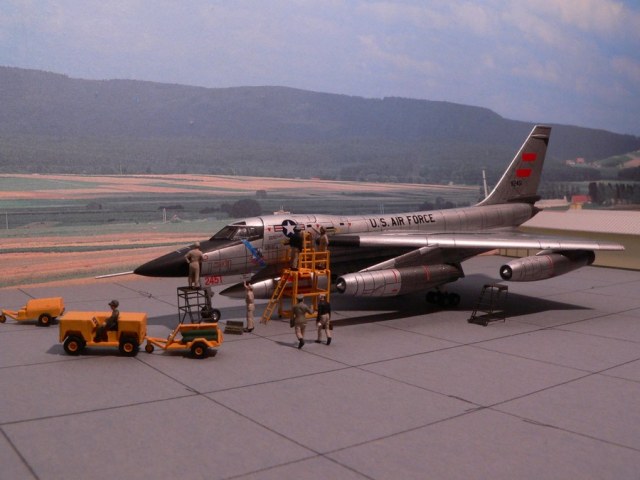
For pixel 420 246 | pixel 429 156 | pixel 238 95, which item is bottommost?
pixel 420 246

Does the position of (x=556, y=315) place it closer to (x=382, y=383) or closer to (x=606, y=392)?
(x=606, y=392)

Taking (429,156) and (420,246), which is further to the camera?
(429,156)

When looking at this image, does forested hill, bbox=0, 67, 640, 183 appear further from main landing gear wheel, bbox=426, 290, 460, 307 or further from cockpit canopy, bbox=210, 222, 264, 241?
main landing gear wheel, bbox=426, 290, 460, 307

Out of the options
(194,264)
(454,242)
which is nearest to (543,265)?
(454,242)

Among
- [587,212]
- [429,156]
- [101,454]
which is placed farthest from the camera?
[429,156]

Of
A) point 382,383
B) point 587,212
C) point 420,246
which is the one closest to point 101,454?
point 382,383

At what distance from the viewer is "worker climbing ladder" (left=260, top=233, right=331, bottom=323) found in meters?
17.4

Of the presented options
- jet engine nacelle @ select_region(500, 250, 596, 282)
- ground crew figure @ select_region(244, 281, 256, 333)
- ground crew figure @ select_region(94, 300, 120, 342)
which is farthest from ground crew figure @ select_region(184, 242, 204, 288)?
jet engine nacelle @ select_region(500, 250, 596, 282)

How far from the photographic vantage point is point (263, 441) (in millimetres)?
9367

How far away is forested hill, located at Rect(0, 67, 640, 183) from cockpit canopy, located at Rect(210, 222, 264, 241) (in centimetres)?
1390

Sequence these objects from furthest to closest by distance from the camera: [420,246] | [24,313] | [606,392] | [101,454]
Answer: [420,246], [24,313], [606,392], [101,454]

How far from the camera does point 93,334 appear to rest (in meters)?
13.8

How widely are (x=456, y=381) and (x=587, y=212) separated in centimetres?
2482

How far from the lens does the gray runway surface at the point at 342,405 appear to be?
865cm
